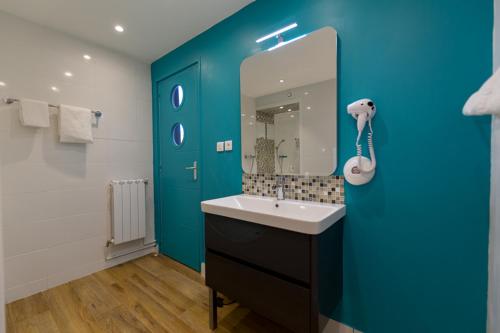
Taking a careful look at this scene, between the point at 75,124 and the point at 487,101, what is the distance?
290 centimetres

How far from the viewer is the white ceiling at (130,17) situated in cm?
176

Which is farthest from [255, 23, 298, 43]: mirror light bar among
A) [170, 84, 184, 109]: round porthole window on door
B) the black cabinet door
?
the black cabinet door

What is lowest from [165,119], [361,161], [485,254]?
[485,254]

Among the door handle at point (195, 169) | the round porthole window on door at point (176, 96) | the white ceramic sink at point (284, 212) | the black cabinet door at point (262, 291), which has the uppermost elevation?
the round porthole window on door at point (176, 96)

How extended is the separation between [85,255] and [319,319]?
2449 mm

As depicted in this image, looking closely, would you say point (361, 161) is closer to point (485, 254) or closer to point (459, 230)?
point (459, 230)

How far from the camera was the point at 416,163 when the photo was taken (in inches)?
45.9

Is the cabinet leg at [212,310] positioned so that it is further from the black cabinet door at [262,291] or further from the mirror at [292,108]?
the mirror at [292,108]

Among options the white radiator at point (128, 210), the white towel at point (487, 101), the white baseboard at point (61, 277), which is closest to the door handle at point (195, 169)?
the white radiator at point (128, 210)

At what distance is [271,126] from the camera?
1743mm

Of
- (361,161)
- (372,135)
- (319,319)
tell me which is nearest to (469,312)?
(319,319)

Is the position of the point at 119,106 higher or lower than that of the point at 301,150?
higher

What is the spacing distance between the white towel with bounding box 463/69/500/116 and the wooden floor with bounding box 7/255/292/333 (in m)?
1.70

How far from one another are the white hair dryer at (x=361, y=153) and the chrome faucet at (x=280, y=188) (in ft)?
1.61
